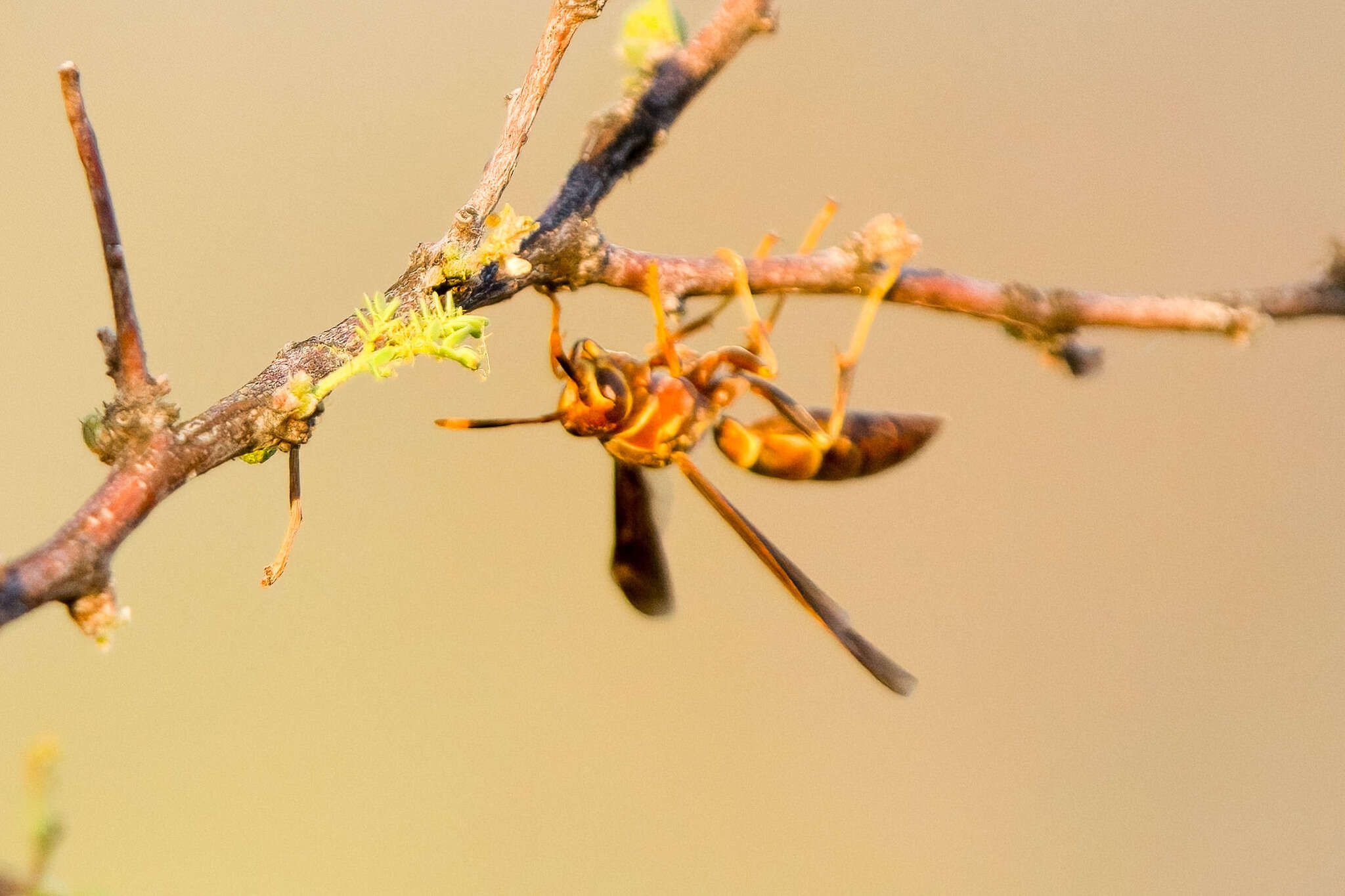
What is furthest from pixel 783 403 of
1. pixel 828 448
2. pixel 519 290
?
pixel 519 290

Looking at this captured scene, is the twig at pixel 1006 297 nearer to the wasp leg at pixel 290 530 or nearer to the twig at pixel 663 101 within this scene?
the twig at pixel 663 101

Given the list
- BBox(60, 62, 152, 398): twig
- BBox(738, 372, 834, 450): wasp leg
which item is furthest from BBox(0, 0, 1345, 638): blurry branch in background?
BBox(738, 372, 834, 450): wasp leg

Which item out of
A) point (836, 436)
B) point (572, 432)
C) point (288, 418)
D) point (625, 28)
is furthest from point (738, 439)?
point (288, 418)

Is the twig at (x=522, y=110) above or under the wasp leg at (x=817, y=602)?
above

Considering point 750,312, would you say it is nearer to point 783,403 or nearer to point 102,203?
point 783,403

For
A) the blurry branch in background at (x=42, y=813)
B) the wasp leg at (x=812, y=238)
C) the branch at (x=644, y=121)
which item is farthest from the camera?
the wasp leg at (x=812, y=238)

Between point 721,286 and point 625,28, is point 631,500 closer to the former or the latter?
point 721,286

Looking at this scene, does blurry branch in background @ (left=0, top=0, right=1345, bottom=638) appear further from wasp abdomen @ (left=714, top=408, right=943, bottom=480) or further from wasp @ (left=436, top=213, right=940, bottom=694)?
wasp abdomen @ (left=714, top=408, right=943, bottom=480)

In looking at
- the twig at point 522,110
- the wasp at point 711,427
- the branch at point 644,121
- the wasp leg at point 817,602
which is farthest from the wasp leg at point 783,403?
the twig at point 522,110
